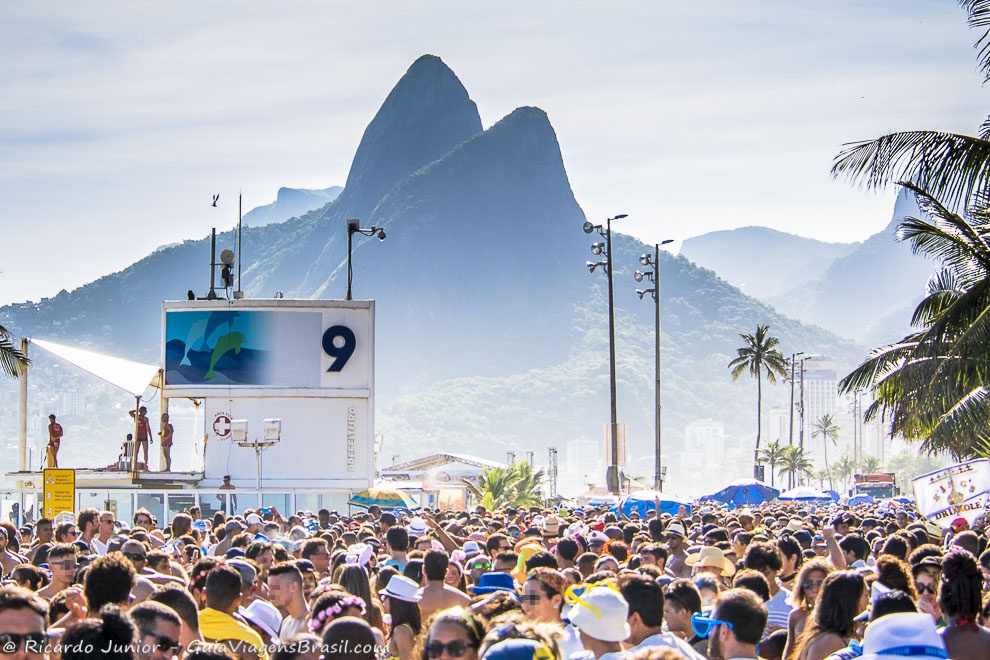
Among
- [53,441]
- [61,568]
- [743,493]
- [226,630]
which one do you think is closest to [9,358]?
[53,441]

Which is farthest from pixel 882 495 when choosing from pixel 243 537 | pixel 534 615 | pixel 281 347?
pixel 534 615

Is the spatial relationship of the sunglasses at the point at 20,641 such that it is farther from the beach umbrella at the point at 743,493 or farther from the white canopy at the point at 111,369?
the beach umbrella at the point at 743,493

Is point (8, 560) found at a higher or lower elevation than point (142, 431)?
lower

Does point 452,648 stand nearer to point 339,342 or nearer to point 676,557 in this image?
point 676,557

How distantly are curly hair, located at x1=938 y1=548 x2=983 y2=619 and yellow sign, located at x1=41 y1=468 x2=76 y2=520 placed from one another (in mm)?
16226

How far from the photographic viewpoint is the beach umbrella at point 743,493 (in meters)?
43.4

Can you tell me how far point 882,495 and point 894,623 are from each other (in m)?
77.4

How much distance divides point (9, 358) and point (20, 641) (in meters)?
21.6

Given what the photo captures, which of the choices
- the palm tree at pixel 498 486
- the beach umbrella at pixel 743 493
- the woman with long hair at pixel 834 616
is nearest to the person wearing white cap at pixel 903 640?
the woman with long hair at pixel 834 616

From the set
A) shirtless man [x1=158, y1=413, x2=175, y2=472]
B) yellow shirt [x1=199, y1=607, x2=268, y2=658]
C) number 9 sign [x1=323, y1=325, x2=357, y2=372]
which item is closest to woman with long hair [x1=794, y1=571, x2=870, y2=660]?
yellow shirt [x1=199, y1=607, x2=268, y2=658]

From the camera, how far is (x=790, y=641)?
8367mm

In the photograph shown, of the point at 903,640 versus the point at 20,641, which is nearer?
the point at 903,640

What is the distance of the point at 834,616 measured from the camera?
753 cm

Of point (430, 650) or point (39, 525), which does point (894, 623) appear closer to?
point (430, 650)
